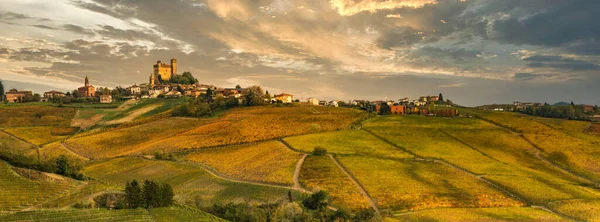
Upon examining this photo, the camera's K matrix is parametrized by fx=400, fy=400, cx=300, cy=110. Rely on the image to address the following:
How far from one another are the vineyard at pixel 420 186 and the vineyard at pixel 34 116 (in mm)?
134361

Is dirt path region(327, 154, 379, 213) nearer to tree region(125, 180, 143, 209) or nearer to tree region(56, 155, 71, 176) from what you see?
tree region(125, 180, 143, 209)

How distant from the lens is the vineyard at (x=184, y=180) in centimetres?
7481

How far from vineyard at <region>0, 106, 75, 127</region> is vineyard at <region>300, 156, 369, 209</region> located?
127 meters

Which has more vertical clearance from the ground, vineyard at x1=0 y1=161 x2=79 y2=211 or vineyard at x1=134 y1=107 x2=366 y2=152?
vineyard at x1=134 y1=107 x2=366 y2=152

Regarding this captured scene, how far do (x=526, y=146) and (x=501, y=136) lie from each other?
29.5ft

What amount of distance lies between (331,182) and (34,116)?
485 ft

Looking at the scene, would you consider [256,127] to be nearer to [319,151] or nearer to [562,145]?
[319,151]

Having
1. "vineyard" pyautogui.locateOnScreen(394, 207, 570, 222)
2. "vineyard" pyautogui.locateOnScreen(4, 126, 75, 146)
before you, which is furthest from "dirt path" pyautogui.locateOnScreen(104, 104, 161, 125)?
"vineyard" pyautogui.locateOnScreen(394, 207, 570, 222)

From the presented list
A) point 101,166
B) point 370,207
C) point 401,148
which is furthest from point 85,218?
point 401,148

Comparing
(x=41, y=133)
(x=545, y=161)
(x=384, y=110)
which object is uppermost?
(x=384, y=110)

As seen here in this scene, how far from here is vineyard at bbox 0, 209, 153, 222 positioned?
44844mm

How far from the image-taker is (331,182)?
79812mm

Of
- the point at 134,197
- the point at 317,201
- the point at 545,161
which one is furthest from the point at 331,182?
the point at 545,161

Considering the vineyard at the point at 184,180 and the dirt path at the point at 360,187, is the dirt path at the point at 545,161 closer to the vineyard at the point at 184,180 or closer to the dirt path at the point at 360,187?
the dirt path at the point at 360,187
